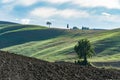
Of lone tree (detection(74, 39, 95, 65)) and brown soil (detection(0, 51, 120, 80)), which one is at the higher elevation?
brown soil (detection(0, 51, 120, 80))

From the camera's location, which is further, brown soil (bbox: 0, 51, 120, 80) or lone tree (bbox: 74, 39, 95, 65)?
lone tree (bbox: 74, 39, 95, 65)

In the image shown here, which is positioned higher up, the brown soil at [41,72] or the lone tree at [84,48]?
the brown soil at [41,72]

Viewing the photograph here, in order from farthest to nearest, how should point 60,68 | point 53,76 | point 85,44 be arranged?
Answer: point 85,44 → point 60,68 → point 53,76

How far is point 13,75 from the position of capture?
116ft

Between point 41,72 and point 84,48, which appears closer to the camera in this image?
point 41,72

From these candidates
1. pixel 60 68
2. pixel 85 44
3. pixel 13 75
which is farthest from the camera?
pixel 85 44

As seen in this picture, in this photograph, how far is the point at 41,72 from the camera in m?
38.3

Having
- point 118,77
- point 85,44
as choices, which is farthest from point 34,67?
point 85,44

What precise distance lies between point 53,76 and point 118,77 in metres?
8.36

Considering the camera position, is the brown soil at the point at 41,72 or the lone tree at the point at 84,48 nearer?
the brown soil at the point at 41,72

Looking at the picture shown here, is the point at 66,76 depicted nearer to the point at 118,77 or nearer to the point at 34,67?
the point at 34,67

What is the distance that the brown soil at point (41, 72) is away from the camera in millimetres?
35938

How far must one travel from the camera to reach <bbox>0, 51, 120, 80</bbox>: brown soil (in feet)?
118

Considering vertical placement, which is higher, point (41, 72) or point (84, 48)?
point (41, 72)
